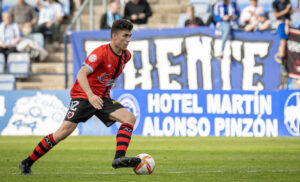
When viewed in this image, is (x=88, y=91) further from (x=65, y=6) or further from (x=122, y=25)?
(x=65, y=6)

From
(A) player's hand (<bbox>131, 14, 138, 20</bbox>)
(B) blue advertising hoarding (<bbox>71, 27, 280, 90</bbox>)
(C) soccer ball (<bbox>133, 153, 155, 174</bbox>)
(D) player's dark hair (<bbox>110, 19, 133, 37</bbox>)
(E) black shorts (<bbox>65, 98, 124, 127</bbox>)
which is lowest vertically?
(B) blue advertising hoarding (<bbox>71, 27, 280, 90</bbox>)

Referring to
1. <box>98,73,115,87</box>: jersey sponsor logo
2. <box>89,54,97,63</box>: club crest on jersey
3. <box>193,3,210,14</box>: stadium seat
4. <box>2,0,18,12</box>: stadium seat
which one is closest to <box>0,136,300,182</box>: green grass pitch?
<box>98,73,115,87</box>: jersey sponsor logo

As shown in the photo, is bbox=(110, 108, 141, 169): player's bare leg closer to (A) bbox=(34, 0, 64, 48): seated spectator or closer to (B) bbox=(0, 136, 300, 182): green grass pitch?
(B) bbox=(0, 136, 300, 182): green grass pitch

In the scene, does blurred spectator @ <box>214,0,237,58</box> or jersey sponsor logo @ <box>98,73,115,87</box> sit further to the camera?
blurred spectator @ <box>214,0,237,58</box>

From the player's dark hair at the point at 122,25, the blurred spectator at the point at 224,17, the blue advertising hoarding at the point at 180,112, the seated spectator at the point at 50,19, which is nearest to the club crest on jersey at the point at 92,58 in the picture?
the player's dark hair at the point at 122,25

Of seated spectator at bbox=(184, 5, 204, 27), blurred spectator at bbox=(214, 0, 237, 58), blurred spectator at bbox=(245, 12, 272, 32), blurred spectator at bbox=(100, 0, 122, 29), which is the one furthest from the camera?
blurred spectator at bbox=(100, 0, 122, 29)

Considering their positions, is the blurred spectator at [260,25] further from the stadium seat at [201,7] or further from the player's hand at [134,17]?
the player's hand at [134,17]

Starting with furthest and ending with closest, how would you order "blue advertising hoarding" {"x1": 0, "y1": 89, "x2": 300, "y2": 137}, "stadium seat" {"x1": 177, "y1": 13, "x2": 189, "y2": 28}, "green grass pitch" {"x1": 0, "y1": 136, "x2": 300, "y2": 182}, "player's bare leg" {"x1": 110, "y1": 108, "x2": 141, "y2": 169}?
"stadium seat" {"x1": 177, "y1": 13, "x2": 189, "y2": 28}
"blue advertising hoarding" {"x1": 0, "y1": 89, "x2": 300, "y2": 137}
"green grass pitch" {"x1": 0, "y1": 136, "x2": 300, "y2": 182}
"player's bare leg" {"x1": 110, "y1": 108, "x2": 141, "y2": 169}

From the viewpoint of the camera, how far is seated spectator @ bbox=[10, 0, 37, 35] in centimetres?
2173

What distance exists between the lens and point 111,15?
1961 cm

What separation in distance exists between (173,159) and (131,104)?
685cm

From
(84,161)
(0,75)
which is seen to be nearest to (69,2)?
(0,75)

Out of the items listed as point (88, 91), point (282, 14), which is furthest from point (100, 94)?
point (282, 14)

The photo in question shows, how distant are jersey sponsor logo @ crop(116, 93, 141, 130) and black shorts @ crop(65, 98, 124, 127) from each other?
8.66 metres
